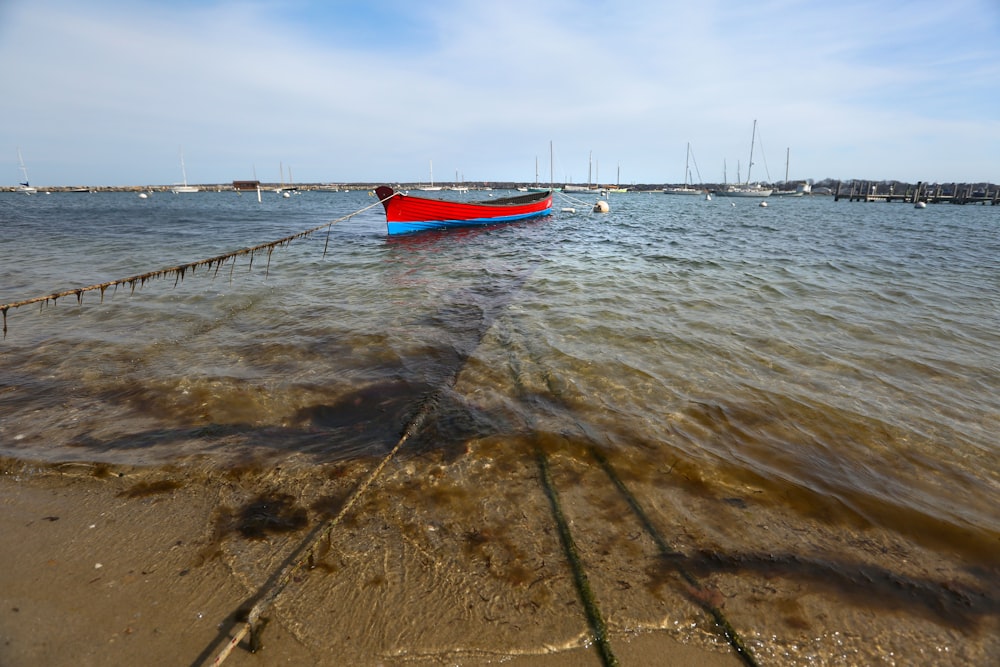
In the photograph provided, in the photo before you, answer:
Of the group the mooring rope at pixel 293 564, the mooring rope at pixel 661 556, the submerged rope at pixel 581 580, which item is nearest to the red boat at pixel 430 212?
the mooring rope at pixel 293 564

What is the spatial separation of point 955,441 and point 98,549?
292 inches

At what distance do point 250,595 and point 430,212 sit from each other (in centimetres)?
2215

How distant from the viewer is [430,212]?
900 inches

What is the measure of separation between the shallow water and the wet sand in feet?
1.19

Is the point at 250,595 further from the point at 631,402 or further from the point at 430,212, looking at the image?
the point at 430,212

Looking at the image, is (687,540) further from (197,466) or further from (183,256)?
(183,256)

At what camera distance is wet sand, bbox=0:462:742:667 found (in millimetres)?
2088

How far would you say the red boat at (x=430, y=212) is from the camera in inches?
840

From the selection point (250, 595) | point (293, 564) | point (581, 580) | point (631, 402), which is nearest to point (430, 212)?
point (631, 402)

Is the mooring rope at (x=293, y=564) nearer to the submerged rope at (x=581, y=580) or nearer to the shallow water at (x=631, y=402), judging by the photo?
the shallow water at (x=631, y=402)

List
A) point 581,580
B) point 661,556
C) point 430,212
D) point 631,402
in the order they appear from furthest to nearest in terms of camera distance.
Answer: point 430,212, point 631,402, point 661,556, point 581,580

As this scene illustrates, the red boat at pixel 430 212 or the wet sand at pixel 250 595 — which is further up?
the red boat at pixel 430 212

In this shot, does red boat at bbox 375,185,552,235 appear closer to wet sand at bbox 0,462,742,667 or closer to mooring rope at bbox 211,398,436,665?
mooring rope at bbox 211,398,436,665

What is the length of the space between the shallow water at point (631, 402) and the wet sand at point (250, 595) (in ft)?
1.19
